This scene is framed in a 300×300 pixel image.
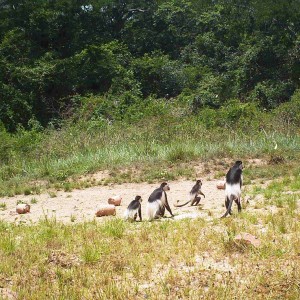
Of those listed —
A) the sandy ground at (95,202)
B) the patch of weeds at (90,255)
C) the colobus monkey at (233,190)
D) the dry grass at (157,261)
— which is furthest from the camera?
the sandy ground at (95,202)

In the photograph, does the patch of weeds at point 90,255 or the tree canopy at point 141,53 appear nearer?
the patch of weeds at point 90,255

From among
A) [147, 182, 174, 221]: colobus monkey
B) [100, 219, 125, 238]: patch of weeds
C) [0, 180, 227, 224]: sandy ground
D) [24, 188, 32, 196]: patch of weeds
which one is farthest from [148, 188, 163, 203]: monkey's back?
[24, 188, 32, 196]: patch of weeds

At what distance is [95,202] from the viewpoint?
37.3 feet

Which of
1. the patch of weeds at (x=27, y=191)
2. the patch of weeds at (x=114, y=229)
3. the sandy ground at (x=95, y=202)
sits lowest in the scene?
the sandy ground at (x=95, y=202)

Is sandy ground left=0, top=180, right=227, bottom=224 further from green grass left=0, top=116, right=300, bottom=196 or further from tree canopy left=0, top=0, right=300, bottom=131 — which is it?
tree canopy left=0, top=0, right=300, bottom=131

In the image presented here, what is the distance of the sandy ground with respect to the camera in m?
9.32

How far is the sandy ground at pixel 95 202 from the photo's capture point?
30.6ft

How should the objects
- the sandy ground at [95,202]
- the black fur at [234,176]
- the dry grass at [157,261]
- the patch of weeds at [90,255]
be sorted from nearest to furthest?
the dry grass at [157,261] < the patch of weeds at [90,255] < the black fur at [234,176] < the sandy ground at [95,202]

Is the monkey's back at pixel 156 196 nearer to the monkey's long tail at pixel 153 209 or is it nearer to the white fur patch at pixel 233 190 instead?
the monkey's long tail at pixel 153 209

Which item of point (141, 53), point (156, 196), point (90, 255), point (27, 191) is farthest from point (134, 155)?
point (141, 53)

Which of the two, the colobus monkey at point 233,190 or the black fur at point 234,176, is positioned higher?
the black fur at point 234,176

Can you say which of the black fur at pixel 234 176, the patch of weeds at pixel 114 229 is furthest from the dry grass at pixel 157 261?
the black fur at pixel 234 176

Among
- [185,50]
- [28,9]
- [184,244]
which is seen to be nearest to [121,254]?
[184,244]

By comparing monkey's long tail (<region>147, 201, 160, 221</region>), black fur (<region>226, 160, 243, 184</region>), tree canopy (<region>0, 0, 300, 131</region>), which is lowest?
monkey's long tail (<region>147, 201, 160, 221</region>)
